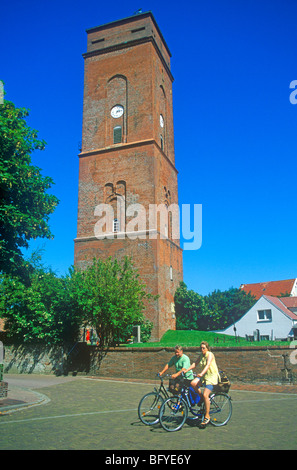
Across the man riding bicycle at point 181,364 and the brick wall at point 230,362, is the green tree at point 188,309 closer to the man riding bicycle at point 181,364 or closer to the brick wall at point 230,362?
the brick wall at point 230,362

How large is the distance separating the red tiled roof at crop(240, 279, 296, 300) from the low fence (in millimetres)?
44336

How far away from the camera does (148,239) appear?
95.7ft

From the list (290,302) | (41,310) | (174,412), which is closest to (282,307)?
(290,302)

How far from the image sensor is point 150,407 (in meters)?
8.28

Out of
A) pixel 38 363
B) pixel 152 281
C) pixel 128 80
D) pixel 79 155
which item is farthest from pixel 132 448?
pixel 128 80

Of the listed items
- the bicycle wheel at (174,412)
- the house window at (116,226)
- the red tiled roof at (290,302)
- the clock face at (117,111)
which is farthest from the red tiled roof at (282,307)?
the bicycle wheel at (174,412)

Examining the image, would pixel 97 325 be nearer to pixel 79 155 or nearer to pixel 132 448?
pixel 132 448

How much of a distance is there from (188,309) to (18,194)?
873 inches

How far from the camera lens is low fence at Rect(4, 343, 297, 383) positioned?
15.3m

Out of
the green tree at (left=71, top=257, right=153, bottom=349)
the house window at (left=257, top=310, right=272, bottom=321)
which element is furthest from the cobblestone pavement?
the house window at (left=257, top=310, right=272, bottom=321)

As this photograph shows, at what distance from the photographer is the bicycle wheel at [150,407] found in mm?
8182

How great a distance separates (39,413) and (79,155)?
26.7 meters

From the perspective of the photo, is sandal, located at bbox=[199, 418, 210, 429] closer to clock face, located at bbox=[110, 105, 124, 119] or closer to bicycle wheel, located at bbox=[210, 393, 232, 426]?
bicycle wheel, located at bbox=[210, 393, 232, 426]

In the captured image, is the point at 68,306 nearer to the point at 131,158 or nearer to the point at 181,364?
the point at 181,364
